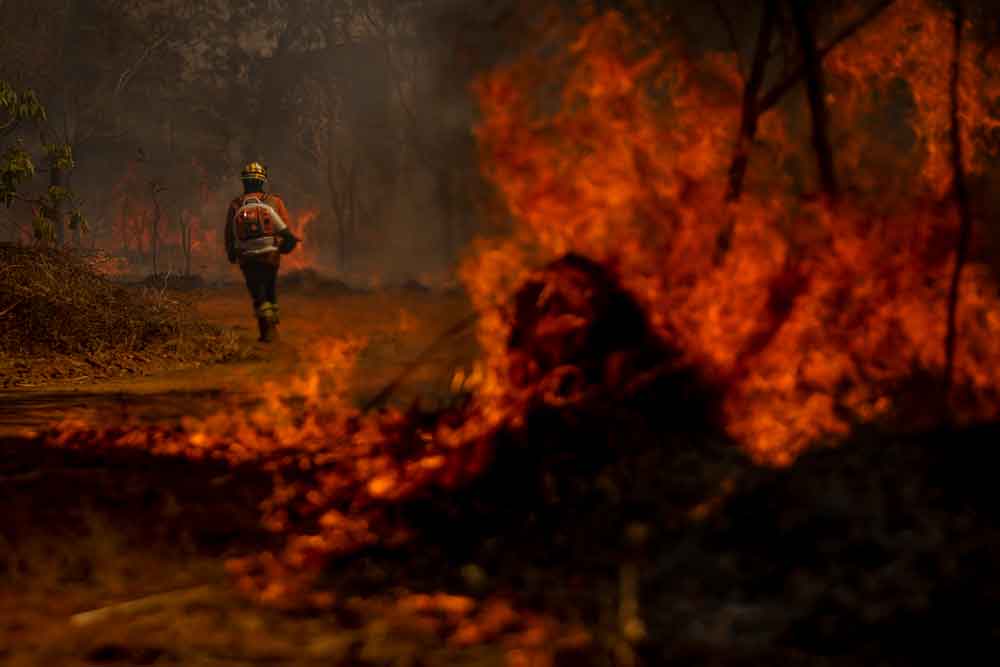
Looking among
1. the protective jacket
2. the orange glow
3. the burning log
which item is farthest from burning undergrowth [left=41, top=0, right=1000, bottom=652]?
the orange glow

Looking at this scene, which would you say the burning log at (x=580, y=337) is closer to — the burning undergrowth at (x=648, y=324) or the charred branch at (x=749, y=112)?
the burning undergrowth at (x=648, y=324)

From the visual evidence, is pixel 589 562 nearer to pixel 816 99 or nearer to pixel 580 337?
pixel 580 337

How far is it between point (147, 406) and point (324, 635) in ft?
16.8

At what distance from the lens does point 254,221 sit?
11961 mm

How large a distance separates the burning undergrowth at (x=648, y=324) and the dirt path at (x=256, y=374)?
1.51 meters

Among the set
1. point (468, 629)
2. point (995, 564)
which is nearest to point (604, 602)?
point (468, 629)

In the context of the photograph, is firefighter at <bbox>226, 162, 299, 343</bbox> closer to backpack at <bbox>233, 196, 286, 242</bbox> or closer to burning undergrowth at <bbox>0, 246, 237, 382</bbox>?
backpack at <bbox>233, 196, 286, 242</bbox>

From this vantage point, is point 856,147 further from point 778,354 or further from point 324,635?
point 324,635

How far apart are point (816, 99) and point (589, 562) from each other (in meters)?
2.91

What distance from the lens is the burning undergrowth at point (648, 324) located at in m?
5.29

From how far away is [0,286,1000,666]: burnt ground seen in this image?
3594 mm

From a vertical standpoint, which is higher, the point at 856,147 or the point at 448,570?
the point at 856,147

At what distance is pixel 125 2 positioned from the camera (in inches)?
1179

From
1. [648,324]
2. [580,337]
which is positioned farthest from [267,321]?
[648,324]
